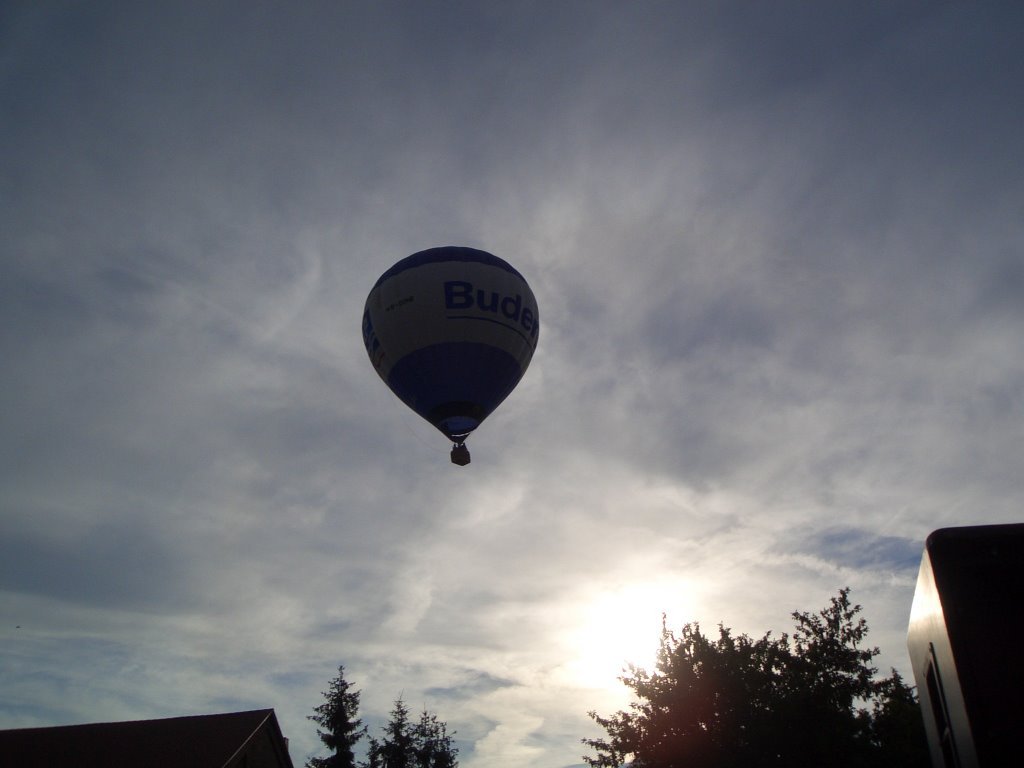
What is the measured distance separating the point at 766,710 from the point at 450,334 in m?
18.0

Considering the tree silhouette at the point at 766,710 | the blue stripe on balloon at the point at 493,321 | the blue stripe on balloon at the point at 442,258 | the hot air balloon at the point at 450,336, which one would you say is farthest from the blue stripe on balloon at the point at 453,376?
the tree silhouette at the point at 766,710

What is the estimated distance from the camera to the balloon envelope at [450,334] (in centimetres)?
1884

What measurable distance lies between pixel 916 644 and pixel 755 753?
820 inches

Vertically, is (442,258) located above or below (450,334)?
above

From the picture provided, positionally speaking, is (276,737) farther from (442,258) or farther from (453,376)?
(442,258)

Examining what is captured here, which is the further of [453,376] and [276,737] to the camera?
[276,737]

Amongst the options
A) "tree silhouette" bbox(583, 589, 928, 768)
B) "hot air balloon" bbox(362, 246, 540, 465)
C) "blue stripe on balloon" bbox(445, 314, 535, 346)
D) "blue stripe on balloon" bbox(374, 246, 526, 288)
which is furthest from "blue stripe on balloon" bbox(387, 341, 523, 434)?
"tree silhouette" bbox(583, 589, 928, 768)

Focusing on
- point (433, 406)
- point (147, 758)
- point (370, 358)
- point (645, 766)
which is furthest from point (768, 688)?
point (147, 758)

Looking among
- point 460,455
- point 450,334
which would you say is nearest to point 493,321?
point 450,334

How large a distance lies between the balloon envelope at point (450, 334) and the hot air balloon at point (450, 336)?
3 cm

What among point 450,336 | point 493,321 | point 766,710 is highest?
point 493,321

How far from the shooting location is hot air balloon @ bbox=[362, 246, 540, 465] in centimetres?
1884

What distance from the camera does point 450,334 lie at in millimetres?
18781

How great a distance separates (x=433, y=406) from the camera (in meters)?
19.1
